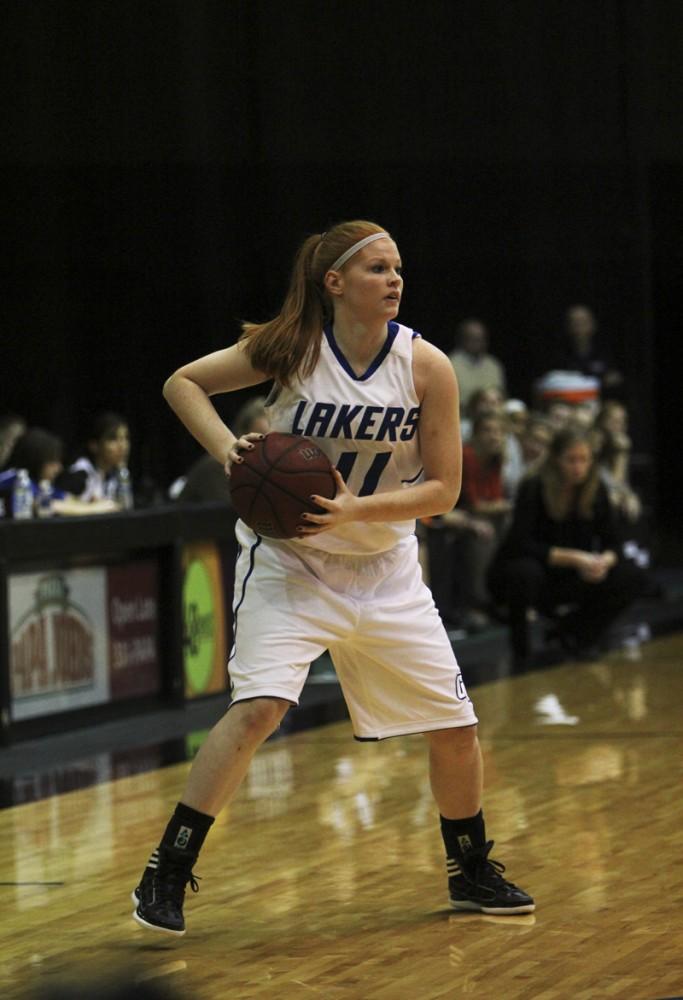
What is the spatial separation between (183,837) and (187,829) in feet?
0.07

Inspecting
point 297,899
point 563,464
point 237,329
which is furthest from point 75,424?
point 297,899

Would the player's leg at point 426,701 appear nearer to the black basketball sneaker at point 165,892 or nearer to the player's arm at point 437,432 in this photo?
the player's arm at point 437,432

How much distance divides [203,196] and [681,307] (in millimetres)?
5483

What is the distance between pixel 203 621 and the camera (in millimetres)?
8984

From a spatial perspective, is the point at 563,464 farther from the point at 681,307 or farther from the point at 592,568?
the point at 681,307

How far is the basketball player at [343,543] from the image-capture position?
4.40m

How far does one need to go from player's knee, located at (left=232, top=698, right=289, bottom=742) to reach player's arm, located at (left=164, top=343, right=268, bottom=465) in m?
0.62

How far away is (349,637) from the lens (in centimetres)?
450

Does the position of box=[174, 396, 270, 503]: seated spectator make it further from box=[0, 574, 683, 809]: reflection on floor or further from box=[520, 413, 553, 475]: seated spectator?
box=[520, 413, 553, 475]: seated spectator

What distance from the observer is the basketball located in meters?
4.24

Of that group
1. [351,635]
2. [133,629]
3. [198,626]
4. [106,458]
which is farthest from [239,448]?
[106,458]

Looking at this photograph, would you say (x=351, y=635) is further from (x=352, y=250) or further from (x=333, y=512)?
(x=352, y=250)

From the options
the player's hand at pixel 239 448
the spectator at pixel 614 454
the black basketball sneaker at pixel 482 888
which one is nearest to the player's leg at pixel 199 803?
the player's hand at pixel 239 448

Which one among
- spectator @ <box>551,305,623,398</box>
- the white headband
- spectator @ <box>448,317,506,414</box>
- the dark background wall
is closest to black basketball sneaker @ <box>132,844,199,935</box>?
the white headband
